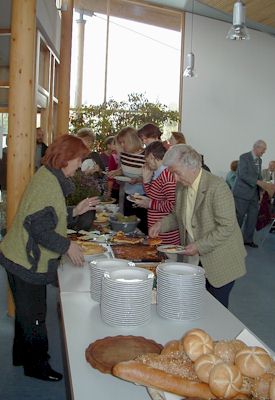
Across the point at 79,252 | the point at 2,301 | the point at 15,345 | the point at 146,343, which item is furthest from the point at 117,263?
the point at 2,301

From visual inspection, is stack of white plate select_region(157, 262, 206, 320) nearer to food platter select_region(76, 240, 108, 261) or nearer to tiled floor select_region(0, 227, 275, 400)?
tiled floor select_region(0, 227, 275, 400)

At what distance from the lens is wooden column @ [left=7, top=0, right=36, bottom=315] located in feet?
10.8

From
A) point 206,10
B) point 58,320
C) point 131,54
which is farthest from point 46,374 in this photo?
point 206,10

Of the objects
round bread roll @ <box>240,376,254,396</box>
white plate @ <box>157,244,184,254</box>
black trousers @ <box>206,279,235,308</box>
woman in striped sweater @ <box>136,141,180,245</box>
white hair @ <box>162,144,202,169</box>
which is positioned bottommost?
black trousers @ <box>206,279,235,308</box>

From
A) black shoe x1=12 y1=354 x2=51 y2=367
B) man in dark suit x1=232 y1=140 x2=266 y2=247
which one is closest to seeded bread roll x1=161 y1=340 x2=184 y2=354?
black shoe x1=12 y1=354 x2=51 y2=367

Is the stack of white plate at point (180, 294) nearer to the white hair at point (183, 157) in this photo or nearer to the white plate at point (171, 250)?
the white plate at point (171, 250)

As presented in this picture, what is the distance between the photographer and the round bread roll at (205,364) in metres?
0.97

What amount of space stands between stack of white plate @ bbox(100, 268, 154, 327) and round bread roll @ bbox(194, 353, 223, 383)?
17.4 inches

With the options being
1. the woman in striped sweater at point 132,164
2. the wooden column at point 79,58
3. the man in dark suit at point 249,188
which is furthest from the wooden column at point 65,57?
the wooden column at point 79,58

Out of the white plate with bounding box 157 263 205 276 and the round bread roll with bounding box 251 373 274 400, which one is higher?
the white plate with bounding box 157 263 205 276

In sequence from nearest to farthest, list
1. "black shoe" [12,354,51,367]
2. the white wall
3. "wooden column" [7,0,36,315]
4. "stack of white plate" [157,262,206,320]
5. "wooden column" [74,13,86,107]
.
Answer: "stack of white plate" [157,262,206,320], "black shoe" [12,354,51,367], "wooden column" [7,0,36,315], "wooden column" [74,13,86,107], the white wall

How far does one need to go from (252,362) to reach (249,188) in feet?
18.5

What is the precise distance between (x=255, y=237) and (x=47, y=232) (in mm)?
5067

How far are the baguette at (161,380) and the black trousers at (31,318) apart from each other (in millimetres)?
1261
